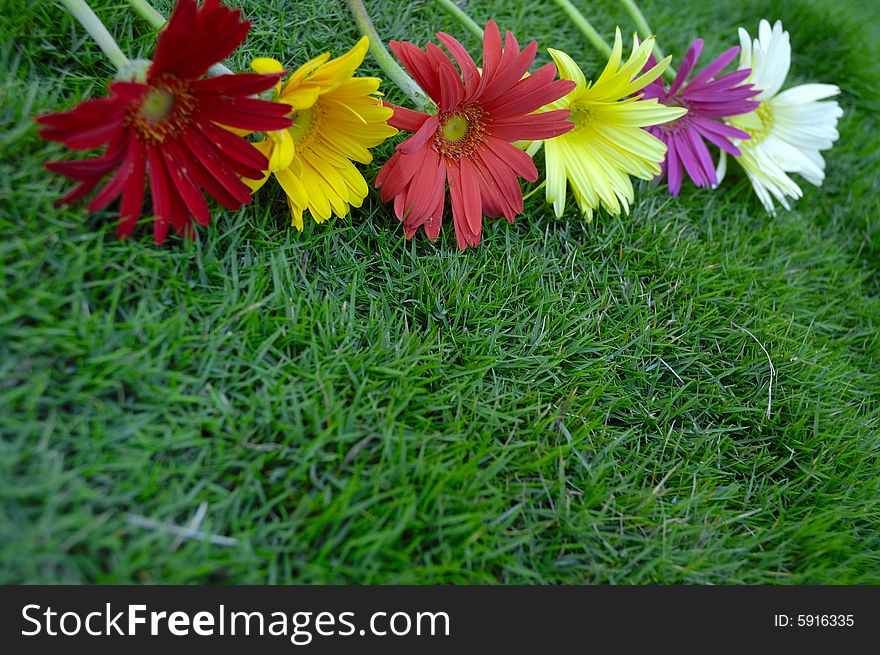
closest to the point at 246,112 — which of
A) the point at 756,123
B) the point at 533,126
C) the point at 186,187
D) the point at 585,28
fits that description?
the point at 186,187

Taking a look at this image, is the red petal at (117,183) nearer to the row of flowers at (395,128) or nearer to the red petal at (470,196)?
the row of flowers at (395,128)

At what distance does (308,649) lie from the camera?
35.5 inches

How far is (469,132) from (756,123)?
2.76 feet

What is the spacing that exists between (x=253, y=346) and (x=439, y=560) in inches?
16.6

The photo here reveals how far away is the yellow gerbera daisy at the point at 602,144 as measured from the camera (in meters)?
1.29

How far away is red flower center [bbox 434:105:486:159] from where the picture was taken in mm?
1197

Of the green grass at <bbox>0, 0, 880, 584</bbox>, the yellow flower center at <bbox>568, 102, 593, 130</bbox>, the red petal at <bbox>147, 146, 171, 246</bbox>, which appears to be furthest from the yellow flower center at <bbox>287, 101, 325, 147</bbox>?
the yellow flower center at <bbox>568, 102, 593, 130</bbox>

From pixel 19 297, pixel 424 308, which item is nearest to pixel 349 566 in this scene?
pixel 424 308

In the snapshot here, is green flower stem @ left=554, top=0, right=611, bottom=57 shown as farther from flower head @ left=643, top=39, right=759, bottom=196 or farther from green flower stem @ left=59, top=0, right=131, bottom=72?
green flower stem @ left=59, top=0, right=131, bottom=72

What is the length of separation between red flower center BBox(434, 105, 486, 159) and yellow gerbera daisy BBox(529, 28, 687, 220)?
13 cm

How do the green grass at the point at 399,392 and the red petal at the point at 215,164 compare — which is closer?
the green grass at the point at 399,392

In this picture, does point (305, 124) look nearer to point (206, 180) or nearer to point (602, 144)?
point (206, 180)

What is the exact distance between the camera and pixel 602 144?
4.38 ft

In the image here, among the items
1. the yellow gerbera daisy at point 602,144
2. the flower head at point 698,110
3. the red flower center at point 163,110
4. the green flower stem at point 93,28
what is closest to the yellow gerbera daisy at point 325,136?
the red flower center at point 163,110
